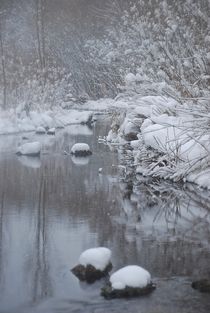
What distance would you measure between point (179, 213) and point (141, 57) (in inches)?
604

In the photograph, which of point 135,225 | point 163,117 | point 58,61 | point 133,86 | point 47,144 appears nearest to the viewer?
point 135,225

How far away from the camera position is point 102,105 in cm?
4303

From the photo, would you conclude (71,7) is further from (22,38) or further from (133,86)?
(133,86)

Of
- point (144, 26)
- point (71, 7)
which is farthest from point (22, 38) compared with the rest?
point (144, 26)

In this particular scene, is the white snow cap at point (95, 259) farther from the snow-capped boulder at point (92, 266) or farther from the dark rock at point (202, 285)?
the dark rock at point (202, 285)

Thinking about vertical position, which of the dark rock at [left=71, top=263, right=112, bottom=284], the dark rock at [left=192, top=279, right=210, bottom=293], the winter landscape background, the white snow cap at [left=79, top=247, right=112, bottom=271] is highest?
the winter landscape background

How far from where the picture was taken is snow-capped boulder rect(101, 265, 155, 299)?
6.04 meters

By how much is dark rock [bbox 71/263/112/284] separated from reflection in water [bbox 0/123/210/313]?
0.11 m

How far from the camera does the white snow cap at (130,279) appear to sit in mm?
6059

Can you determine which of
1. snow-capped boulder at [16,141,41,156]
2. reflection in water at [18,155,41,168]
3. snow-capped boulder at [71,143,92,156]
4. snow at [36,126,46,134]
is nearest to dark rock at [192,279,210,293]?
reflection in water at [18,155,41,168]

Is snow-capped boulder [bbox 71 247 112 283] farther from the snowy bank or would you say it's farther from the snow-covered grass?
the snow-covered grass

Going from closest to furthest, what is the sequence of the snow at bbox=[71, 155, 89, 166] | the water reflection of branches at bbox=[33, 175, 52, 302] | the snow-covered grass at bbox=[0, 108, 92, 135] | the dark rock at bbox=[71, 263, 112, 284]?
the water reflection of branches at bbox=[33, 175, 52, 302]
the dark rock at bbox=[71, 263, 112, 284]
the snow at bbox=[71, 155, 89, 166]
the snow-covered grass at bbox=[0, 108, 92, 135]

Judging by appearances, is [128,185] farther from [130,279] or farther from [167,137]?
[130,279]

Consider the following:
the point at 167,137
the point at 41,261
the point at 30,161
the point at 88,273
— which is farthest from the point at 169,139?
the point at 88,273
